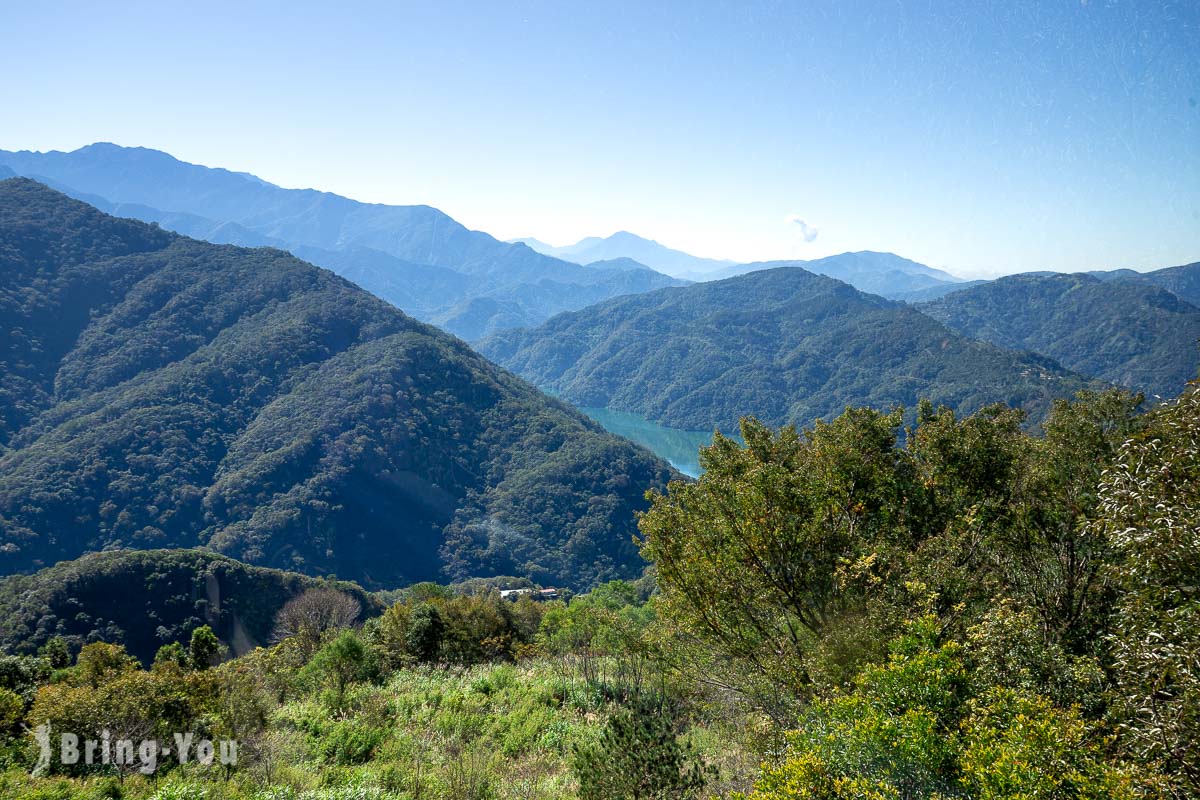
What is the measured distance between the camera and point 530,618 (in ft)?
105

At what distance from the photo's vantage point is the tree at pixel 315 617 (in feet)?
82.9

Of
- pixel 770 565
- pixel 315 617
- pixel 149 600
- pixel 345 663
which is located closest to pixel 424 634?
pixel 345 663

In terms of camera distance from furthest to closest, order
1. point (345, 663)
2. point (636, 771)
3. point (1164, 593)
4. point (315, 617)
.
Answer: point (315, 617), point (345, 663), point (636, 771), point (1164, 593)

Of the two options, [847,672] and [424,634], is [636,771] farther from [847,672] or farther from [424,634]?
[424,634]

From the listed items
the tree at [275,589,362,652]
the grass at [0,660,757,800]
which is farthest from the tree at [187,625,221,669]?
the grass at [0,660,757,800]

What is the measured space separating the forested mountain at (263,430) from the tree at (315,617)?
153 ft

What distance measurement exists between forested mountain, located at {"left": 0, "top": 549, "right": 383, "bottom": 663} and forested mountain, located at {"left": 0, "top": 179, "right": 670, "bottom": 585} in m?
37.8

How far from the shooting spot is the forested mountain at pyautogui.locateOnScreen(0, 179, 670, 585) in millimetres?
88375

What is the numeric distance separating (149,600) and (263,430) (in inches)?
2594

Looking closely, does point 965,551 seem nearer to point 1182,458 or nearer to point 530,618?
point 1182,458

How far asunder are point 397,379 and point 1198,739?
131m

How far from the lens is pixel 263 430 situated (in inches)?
4281

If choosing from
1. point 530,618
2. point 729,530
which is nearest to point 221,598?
point 530,618

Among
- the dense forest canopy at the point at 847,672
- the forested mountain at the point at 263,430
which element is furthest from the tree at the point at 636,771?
the forested mountain at the point at 263,430
